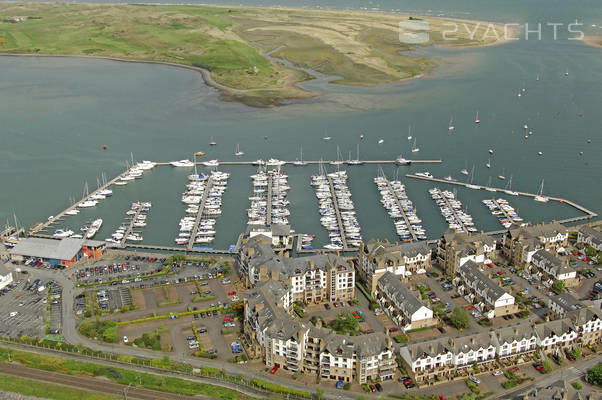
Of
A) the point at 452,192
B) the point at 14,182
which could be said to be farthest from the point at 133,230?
the point at 452,192

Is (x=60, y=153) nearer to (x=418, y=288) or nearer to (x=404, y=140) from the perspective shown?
(x=404, y=140)

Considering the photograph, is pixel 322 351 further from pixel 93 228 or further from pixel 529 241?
pixel 93 228

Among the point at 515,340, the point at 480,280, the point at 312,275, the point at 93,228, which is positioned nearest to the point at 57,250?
the point at 93,228

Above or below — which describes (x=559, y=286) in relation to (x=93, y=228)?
below

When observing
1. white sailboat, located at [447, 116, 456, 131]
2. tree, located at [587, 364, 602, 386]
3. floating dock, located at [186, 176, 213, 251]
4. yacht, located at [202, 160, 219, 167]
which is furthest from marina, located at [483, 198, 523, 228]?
yacht, located at [202, 160, 219, 167]

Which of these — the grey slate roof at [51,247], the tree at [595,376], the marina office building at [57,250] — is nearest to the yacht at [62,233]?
the marina office building at [57,250]

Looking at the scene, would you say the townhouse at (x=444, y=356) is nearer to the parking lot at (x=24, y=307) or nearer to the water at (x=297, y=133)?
the water at (x=297, y=133)
